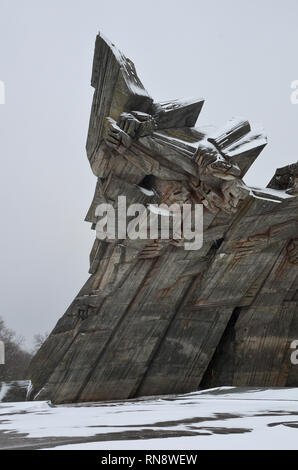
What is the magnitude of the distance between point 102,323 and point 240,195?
3053mm

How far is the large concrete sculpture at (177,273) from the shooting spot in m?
7.38

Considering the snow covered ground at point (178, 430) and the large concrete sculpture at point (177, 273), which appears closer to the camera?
the snow covered ground at point (178, 430)

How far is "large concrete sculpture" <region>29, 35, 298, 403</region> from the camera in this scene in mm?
7383

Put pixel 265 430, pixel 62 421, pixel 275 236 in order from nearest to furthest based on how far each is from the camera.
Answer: pixel 265 430 → pixel 62 421 → pixel 275 236

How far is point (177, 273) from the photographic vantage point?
25.5 ft

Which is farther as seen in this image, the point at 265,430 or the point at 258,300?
the point at 258,300

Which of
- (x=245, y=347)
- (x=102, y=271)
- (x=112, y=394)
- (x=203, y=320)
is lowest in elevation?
(x=112, y=394)

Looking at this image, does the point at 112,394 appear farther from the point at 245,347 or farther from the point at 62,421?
the point at 62,421

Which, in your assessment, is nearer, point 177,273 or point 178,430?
point 178,430

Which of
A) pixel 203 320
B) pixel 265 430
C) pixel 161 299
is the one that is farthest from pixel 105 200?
pixel 265 430

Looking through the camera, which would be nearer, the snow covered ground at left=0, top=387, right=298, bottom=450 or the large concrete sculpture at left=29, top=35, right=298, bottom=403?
the snow covered ground at left=0, top=387, right=298, bottom=450

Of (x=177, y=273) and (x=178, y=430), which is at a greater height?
(x=177, y=273)

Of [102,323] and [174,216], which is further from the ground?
[174,216]

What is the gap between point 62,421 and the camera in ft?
13.5
